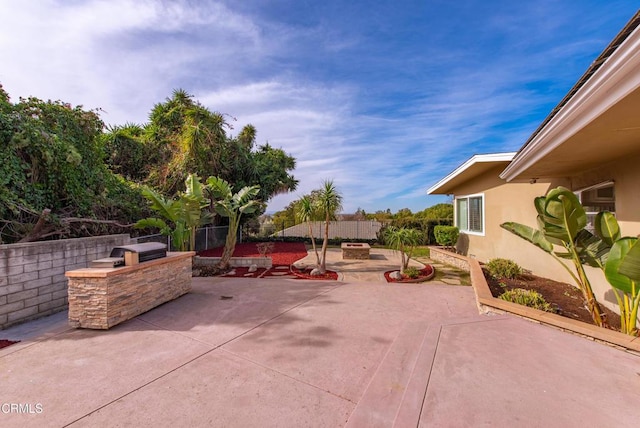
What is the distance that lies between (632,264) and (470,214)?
908cm

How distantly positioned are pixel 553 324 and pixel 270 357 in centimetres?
443

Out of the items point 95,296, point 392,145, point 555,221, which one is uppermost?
point 392,145

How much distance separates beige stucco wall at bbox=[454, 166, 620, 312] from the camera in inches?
284

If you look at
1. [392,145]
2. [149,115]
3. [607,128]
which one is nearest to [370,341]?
[607,128]

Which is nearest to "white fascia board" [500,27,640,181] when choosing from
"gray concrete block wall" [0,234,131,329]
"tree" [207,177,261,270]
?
"tree" [207,177,261,270]

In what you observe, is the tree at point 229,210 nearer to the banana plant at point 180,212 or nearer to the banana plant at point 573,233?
the banana plant at point 180,212

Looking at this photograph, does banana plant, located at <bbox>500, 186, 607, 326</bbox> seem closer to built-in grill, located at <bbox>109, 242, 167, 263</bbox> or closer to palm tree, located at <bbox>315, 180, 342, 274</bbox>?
palm tree, located at <bbox>315, 180, 342, 274</bbox>

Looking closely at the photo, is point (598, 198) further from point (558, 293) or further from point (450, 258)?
point (450, 258)

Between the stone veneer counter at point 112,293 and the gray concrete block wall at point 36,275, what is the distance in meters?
1.18

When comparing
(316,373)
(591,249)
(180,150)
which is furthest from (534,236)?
(180,150)

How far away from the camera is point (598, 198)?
5859 mm

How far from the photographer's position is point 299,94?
10.1 metres

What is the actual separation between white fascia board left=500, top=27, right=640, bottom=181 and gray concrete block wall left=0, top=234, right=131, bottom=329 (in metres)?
8.30

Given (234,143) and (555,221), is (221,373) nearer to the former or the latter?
(555,221)
